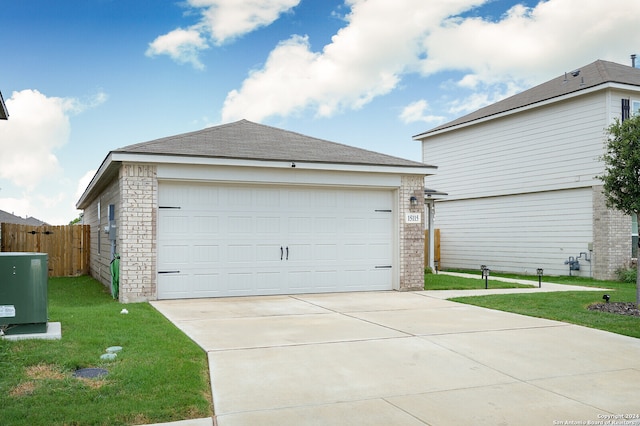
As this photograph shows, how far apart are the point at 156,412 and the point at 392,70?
17270 millimetres

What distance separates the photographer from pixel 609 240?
16516 millimetres

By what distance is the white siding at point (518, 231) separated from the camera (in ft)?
58.2

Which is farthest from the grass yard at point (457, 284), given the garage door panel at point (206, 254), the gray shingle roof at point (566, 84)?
the gray shingle roof at point (566, 84)

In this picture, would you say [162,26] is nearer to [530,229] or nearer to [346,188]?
[346,188]

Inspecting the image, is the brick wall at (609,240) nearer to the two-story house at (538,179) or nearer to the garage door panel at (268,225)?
the two-story house at (538,179)

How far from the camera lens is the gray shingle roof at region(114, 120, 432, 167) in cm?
1146

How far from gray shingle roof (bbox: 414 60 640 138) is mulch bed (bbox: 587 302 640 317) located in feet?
27.2

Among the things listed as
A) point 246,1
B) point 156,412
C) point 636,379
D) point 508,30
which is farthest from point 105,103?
point 636,379

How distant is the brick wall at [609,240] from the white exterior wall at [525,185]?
7 centimetres

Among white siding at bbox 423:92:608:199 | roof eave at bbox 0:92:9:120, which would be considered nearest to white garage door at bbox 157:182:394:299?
roof eave at bbox 0:92:9:120

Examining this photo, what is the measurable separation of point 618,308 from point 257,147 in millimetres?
7817

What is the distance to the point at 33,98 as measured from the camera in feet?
55.2

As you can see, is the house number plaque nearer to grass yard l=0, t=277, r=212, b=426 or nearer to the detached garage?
the detached garage

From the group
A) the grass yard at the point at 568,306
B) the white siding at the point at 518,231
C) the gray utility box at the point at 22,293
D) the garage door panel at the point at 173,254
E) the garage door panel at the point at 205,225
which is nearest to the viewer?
the gray utility box at the point at 22,293
